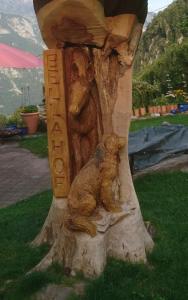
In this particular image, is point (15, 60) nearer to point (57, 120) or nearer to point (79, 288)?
point (57, 120)

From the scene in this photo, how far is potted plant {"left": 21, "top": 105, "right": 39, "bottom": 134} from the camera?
15.1 m

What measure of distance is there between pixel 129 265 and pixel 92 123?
4.35 feet

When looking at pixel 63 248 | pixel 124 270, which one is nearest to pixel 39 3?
pixel 63 248

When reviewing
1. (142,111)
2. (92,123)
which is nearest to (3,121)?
(142,111)

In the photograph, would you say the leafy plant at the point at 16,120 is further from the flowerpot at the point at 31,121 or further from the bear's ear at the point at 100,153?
the bear's ear at the point at 100,153

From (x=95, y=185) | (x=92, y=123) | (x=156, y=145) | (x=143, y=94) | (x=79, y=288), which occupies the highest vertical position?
(x=143, y=94)

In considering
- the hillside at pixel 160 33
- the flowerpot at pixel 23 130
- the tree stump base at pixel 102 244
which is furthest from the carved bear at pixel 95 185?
the hillside at pixel 160 33

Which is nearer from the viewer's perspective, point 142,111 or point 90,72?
point 90,72

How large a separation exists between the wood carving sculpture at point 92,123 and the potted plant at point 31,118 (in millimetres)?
10670

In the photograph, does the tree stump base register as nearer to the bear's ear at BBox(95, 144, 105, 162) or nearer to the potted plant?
the bear's ear at BBox(95, 144, 105, 162)

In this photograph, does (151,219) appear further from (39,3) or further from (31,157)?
(31,157)

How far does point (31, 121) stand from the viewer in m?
15.2

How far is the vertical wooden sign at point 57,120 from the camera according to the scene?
4430mm

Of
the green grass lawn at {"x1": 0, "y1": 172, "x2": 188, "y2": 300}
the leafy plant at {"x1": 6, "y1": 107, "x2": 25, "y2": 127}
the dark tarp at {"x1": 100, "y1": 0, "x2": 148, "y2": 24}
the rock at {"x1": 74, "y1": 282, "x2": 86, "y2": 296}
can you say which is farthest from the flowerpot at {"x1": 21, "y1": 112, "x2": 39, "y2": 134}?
the rock at {"x1": 74, "y1": 282, "x2": 86, "y2": 296}
